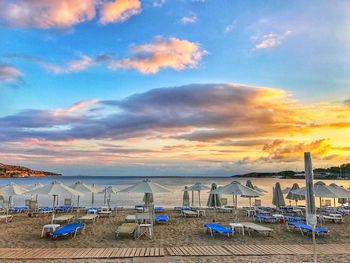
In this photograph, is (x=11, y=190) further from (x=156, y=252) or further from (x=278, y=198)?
(x=278, y=198)

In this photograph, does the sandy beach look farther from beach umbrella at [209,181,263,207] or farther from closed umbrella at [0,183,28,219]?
closed umbrella at [0,183,28,219]

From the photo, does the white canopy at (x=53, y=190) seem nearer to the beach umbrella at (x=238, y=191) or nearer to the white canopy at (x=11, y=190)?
the white canopy at (x=11, y=190)

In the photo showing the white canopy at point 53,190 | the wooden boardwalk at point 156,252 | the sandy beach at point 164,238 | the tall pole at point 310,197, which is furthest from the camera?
the white canopy at point 53,190

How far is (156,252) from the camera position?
8.58 m

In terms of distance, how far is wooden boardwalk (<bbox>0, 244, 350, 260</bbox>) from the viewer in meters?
8.30

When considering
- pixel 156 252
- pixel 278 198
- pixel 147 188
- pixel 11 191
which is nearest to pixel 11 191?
pixel 11 191

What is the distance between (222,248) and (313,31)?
11054mm

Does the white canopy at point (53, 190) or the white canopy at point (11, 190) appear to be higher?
the white canopy at point (53, 190)

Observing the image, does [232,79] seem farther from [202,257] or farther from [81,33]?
[202,257]

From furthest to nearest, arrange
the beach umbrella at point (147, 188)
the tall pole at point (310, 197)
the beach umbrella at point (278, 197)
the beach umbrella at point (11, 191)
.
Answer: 1. the beach umbrella at point (278, 197)
2. the beach umbrella at point (11, 191)
3. the beach umbrella at point (147, 188)
4. the tall pole at point (310, 197)

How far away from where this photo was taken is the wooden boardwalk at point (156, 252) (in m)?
8.30

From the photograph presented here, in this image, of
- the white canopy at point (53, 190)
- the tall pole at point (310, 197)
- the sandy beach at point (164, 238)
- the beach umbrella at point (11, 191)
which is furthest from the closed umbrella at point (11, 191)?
the tall pole at point (310, 197)

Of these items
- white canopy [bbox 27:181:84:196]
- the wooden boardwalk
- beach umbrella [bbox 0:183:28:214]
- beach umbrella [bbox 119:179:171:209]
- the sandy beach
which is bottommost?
the sandy beach

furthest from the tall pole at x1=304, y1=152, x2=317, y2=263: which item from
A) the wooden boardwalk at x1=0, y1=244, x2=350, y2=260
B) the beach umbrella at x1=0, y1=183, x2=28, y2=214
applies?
the beach umbrella at x1=0, y1=183, x2=28, y2=214
